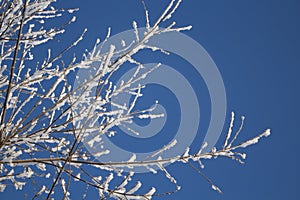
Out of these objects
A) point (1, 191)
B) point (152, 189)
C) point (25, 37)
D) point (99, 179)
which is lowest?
point (152, 189)

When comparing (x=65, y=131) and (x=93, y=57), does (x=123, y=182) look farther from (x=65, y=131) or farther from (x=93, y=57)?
(x=93, y=57)

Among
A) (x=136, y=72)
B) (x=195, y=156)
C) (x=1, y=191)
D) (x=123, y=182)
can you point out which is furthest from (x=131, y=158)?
(x=1, y=191)

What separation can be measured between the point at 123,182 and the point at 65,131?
790mm

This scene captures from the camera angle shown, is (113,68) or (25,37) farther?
(25,37)

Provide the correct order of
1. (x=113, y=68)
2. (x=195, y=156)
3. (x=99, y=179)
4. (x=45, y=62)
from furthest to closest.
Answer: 1. (x=45, y=62)
2. (x=99, y=179)
3. (x=195, y=156)
4. (x=113, y=68)

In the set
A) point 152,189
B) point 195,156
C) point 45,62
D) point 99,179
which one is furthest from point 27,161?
point 45,62

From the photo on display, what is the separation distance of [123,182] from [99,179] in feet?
1.29

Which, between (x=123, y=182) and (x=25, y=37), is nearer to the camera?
(x=123, y=182)

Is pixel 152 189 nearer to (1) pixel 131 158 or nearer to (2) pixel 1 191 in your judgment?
(1) pixel 131 158

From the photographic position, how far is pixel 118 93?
2730mm

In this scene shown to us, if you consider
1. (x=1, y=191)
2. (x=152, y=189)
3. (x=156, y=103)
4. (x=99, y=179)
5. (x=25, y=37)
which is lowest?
(x=152, y=189)

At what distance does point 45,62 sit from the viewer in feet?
10.5

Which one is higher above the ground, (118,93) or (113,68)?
(118,93)

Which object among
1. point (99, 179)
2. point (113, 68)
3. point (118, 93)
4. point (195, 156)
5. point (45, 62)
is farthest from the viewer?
point (45, 62)
